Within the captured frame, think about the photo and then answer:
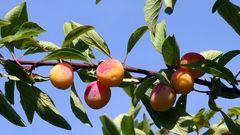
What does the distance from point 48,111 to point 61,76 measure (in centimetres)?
19

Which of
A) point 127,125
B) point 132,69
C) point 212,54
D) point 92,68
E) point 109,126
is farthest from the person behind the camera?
point 212,54

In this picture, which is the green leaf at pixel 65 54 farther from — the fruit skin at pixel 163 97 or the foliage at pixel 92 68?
the fruit skin at pixel 163 97

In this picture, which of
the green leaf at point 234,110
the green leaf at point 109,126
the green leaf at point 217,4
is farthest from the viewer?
the green leaf at point 234,110

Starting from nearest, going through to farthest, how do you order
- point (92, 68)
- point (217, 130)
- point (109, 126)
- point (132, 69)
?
point (109, 126), point (132, 69), point (92, 68), point (217, 130)

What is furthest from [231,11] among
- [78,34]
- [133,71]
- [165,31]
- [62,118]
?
[62,118]

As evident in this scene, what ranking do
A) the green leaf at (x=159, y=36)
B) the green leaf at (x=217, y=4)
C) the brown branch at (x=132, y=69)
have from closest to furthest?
the green leaf at (x=217, y=4), the brown branch at (x=132, y=69), the green leaf at (x=159, y=36)

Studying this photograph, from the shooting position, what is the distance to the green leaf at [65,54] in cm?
174

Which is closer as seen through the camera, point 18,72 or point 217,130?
point 18,72

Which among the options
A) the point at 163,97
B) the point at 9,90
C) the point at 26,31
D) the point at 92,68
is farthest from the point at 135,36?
the point at 9,90

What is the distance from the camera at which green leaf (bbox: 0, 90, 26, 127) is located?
187 cm

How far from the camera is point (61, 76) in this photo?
173cm

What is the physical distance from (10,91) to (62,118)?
0.26 meters

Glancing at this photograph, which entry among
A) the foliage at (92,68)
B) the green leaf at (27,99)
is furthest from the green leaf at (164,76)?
the green leaf at (27,99)

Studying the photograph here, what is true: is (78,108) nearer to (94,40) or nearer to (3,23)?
(94,40)
